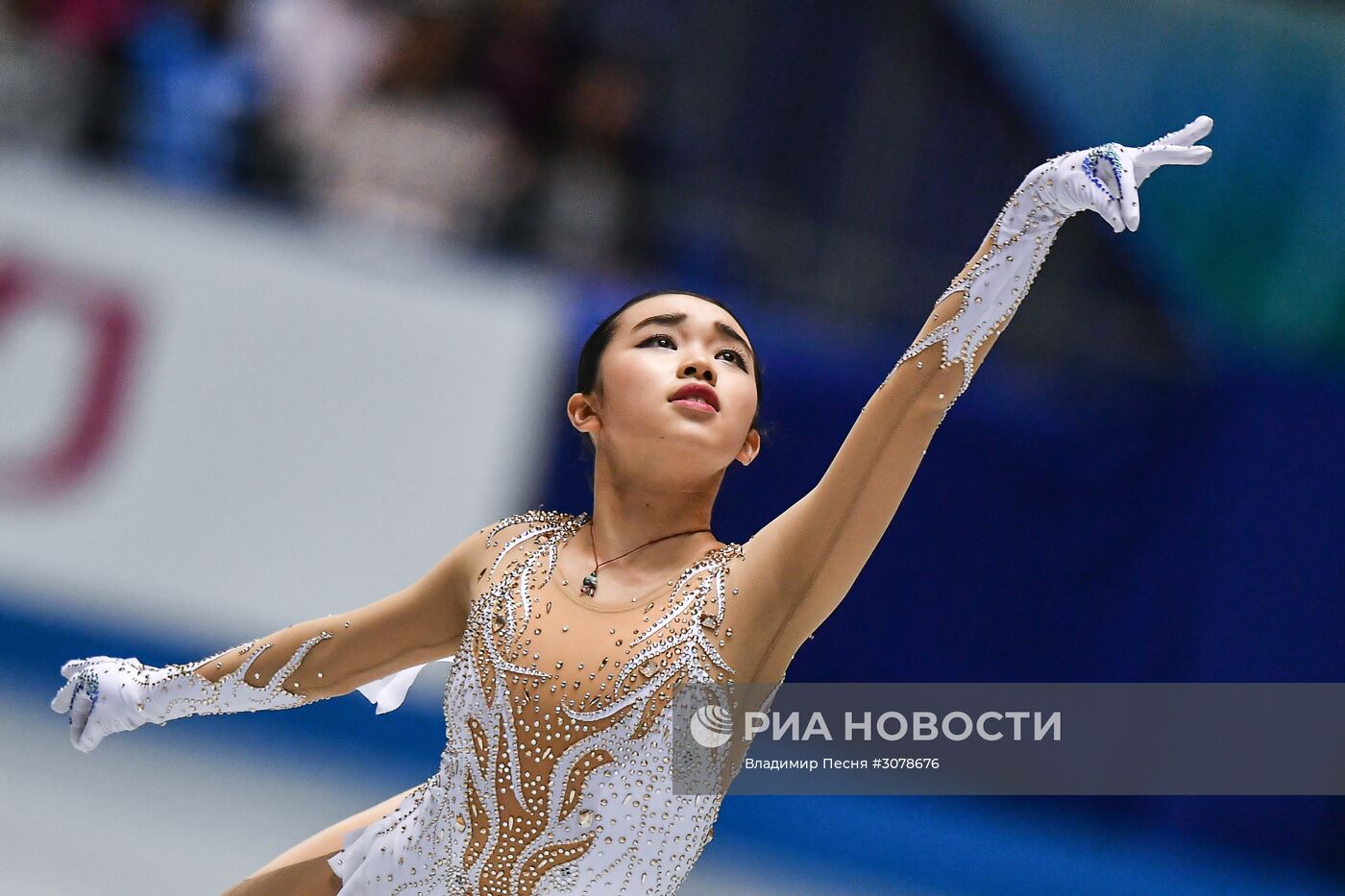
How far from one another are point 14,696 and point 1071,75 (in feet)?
13.1

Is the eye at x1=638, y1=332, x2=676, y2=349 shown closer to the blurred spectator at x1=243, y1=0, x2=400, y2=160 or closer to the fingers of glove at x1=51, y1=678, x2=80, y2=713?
the fingers of glove at x1=51, y1=678, x2=80, y2=713

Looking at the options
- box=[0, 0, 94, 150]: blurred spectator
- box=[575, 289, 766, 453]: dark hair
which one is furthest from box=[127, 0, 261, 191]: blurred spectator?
box=[575, 289, 766, 453]: dark hair

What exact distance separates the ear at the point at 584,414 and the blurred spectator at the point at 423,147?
2946 millimetres

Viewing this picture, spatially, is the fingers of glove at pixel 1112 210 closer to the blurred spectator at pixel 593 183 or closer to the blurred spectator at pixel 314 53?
the blurred spectator at pixel 593 183

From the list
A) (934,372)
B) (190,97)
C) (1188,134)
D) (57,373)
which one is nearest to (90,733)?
(934,372)

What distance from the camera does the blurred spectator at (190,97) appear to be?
5.20 m

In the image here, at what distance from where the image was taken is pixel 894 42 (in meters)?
5.50

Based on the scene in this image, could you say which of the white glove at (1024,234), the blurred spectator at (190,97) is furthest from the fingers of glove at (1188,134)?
the blurred spectator at (190,97)

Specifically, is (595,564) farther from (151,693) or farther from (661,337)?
(151,693)

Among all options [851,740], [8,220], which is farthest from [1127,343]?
[8,220]

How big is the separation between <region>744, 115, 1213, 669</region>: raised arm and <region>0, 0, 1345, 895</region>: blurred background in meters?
2.39

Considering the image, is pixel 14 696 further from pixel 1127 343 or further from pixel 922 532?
pixel 1127 343

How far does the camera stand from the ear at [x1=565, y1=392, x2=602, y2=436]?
7.42 ft

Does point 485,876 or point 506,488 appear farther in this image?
point 506,488
